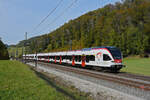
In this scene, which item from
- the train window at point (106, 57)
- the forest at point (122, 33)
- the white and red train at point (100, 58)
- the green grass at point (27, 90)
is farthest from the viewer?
the forest at point (122, 33)

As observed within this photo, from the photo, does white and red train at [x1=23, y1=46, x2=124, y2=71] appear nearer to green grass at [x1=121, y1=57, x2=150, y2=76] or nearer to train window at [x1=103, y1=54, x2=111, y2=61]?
train window at [x1=103, y1=54, x2=111, y2=61]

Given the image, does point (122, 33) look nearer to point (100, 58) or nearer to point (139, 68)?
point (139, 68)

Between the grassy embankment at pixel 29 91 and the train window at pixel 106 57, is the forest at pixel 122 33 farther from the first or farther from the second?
the grassy embankment at pixel 29 91

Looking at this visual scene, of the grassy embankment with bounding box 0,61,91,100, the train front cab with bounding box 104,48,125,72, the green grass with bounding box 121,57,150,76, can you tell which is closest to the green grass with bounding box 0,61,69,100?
the grassy embankment with bounding box 0,61,91,100

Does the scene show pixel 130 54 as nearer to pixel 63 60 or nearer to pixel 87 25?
pixel 63 60

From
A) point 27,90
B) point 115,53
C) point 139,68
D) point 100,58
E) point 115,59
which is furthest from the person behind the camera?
point 139,68

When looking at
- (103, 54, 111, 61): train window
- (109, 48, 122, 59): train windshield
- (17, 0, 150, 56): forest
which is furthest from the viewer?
(17, 0, 150, 56): forest

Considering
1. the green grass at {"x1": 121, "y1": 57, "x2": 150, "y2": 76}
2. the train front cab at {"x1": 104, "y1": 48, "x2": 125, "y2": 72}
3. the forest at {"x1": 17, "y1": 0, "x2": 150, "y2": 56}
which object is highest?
the forest at {"x1": 17, "y1": 0, "x2": 150, "y2": 56}

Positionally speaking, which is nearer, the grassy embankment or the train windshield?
the grassy embankment

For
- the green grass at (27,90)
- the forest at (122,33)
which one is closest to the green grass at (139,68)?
the forest at (122,33)

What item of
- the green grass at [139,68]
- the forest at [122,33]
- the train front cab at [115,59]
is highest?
the forest at [122,33]

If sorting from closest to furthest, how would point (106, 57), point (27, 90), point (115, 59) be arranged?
point (27, 90), point (115, 59), point (106, 57)

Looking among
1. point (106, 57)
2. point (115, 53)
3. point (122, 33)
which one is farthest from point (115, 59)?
point (122, 33)

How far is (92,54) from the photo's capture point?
22.9m
